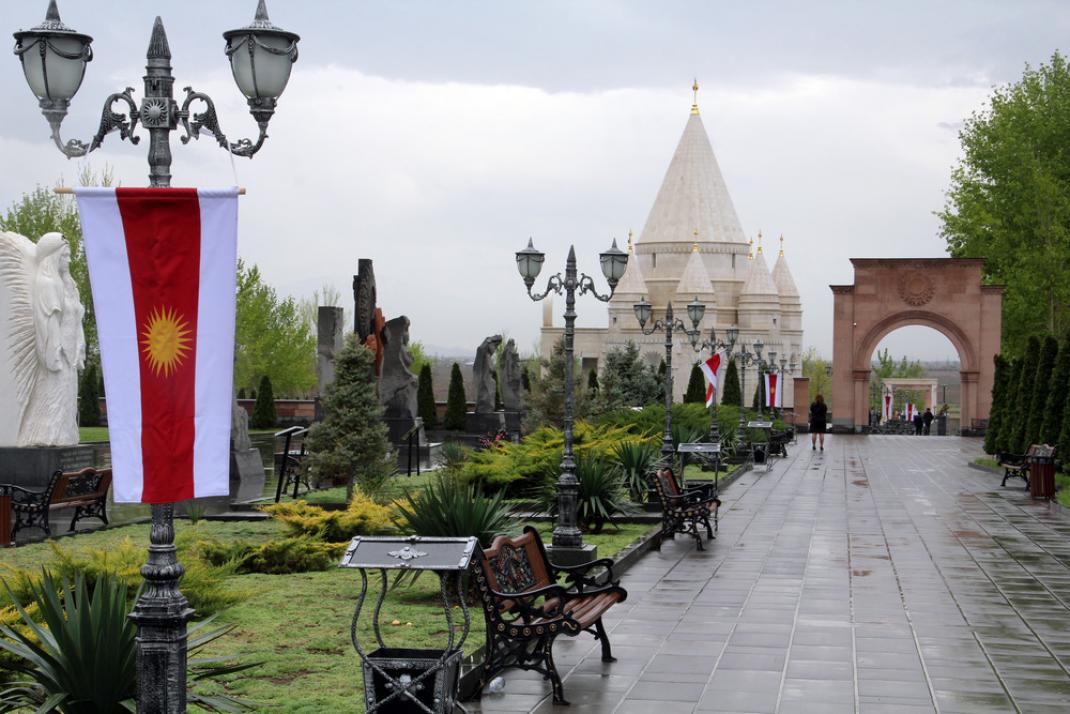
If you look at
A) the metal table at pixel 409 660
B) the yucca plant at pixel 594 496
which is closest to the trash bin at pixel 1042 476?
the yucca plant at pixel 594 496

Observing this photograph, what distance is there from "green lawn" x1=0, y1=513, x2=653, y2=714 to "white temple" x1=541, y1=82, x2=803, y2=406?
7451 cm

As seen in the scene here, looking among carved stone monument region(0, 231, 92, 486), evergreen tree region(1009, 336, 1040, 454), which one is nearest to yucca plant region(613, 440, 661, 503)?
carved stone monument region(0, 231, 92, 486)

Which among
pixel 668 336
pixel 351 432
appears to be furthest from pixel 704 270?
pixel 351 432

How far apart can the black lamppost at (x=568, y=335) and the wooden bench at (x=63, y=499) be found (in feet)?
19.2

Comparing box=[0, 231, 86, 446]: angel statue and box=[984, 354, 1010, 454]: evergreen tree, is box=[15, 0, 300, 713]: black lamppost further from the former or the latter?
box=[984, 354, 1010, 454]: evergreen tree

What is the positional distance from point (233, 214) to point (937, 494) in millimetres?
20513

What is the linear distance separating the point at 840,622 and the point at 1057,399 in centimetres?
2020

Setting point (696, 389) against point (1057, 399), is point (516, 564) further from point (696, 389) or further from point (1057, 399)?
point (696, 389)

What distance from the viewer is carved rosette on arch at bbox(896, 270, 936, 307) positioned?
58.3m

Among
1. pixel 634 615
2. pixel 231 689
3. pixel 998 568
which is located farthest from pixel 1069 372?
pixel 231 689

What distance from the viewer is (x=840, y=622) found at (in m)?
11.1

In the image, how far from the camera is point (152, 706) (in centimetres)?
618

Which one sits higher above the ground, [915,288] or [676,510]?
[915,288]

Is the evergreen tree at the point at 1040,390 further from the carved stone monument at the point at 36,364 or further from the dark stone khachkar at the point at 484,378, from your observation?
the carved stone monument at the point at 36,364
